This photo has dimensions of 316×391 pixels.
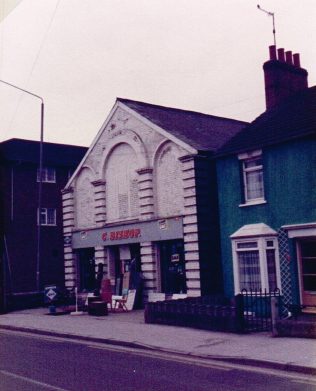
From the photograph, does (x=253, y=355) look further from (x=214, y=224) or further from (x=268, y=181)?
(x=214, y=224)

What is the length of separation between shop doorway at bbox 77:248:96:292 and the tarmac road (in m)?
13.9

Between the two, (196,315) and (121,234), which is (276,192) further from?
(121,234)

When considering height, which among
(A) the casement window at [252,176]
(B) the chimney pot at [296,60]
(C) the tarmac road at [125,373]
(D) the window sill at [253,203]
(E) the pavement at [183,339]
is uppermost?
(B) the chimney pot at [296,60]

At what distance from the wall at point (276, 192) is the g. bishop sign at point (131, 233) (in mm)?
2360

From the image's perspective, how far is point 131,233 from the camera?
81.8 ft


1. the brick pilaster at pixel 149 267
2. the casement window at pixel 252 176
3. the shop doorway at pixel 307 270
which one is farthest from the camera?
the brick pilaster at pixel 149 267

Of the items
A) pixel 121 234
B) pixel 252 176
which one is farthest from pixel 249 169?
pixel 121 234

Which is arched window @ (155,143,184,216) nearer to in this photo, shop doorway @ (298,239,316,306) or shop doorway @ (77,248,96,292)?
shop doorway @ (298,239,316,306)

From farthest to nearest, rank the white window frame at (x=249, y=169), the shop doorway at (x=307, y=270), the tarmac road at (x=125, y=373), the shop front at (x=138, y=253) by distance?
the shop front at (x=138, y=253) → the white window frame at (x=249, y=169) → the shop doorway at (x=307, y=270) → the tarmac road at (x=125, y=373)

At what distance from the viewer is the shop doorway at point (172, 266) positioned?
23.0 m

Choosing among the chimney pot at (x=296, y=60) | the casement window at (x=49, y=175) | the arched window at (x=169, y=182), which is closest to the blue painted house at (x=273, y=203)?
the arched window at (x=169, y=182)

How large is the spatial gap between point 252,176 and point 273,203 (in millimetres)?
1716

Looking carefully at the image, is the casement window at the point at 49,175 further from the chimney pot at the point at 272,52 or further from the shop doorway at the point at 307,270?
the shop doorway at the point at 307,270

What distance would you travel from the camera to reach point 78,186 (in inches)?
1150
